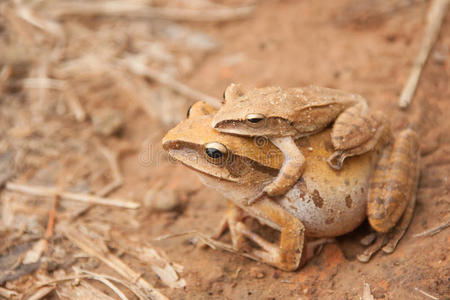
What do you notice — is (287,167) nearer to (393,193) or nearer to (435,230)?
(393,193)

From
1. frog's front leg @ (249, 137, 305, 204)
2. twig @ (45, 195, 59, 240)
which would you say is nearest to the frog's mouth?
frog's front leg @ (249, 137, 305, 204)

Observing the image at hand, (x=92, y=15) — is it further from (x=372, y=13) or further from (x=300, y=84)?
(x=372, y=13)

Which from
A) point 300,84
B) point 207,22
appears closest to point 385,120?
point 300,84

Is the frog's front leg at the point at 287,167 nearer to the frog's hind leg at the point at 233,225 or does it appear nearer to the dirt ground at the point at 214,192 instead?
the frog's hind leg at the point at 233,225

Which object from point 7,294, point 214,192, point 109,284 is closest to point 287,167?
point 214,192

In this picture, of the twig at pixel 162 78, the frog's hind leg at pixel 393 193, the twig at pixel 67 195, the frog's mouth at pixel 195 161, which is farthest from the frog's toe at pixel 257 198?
the twig at pixel 162 78

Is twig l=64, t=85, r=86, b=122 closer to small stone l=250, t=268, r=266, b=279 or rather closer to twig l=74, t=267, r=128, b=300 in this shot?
twig l=74, t=267, r=128, b=300
